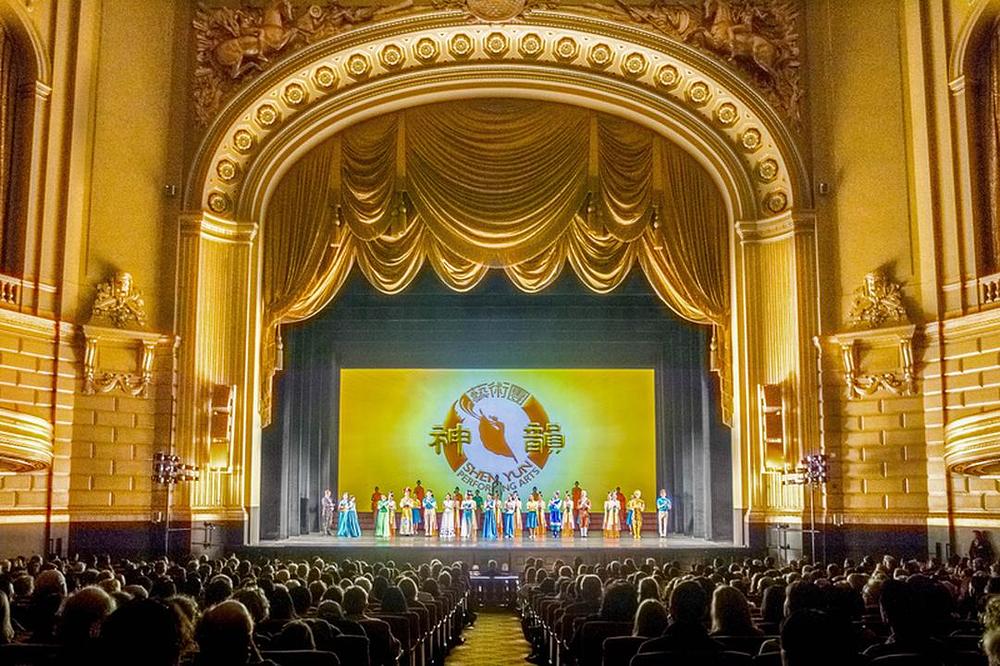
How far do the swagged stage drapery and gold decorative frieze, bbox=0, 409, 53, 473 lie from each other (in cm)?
721

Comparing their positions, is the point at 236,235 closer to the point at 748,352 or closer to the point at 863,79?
the point at 748,352

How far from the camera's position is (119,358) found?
18.6 m

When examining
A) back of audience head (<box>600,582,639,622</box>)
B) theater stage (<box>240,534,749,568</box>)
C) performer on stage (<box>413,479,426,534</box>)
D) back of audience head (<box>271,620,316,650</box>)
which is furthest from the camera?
performer on stage (<box>413,479,426,534</box>)

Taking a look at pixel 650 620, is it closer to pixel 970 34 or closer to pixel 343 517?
pixel 970 34

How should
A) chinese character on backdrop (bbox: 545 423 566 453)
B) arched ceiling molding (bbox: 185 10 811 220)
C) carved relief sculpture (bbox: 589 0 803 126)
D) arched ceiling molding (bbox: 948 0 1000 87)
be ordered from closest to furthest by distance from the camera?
arched ceiling molding (bbox: 948 0 1000 87) < carved relief sculpture (bbox: 589 0 803 126) < arched ceiling molding (bbox: 185 10 811 220) < chinese character on backdrop (bbox: 545 423 566 453)

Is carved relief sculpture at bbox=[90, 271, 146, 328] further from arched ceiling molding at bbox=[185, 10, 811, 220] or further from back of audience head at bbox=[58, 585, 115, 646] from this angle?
back of audience head at bbox=[58, 585, 115, 646]

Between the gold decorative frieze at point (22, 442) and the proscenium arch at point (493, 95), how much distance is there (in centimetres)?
520

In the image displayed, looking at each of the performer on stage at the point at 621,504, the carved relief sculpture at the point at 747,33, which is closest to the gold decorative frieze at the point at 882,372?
the carved relief sculpture at the point at 747,33

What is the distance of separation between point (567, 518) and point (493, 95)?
10002mm

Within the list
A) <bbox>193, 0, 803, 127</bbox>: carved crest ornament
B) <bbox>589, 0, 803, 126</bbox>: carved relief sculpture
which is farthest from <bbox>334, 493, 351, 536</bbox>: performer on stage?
<bbox>589, 0, 803, 126</bbox>: carved relief sculpture

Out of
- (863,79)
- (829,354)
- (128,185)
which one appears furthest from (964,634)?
(128,185)

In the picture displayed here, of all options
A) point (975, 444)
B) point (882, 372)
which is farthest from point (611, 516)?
point (975, 444)

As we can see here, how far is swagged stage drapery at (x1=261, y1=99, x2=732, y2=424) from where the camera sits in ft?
69.8

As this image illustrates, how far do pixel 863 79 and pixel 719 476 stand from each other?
27.7 feet
